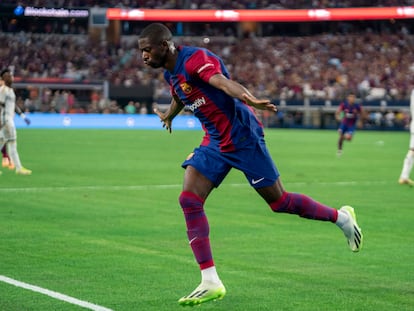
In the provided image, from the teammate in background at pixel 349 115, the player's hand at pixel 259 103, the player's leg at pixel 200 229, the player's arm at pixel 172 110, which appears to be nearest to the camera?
the player's hand at pixel 259 103

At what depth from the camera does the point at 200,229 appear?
782cm

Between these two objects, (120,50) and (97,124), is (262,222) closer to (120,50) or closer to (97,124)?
(97,124)

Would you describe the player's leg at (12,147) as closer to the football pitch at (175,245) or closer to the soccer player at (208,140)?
the football pitch at (175,245)

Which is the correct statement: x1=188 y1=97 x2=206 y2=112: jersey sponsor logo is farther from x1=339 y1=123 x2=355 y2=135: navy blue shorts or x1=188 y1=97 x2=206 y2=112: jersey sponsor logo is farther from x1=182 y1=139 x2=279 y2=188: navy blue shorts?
x1=339 y1=123 x2=355 y2=135: navy blue shorts

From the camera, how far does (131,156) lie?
2895 cm

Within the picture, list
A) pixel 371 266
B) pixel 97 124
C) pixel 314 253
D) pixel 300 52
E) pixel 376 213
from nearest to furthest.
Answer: pixel 371 266, pixel 314 253, pixel 376 213, pixel 97 124, pixel 300 52

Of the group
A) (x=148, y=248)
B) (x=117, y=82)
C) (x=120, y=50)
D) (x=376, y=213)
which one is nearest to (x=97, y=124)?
(x=117, y=82)

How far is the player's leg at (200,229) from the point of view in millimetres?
7566

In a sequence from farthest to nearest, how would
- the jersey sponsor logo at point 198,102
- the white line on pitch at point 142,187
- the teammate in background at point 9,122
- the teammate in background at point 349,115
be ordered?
the teammate in background at point 349,115 → the teammate in background at point 9,122 → the white line on pitch at point 142,187 → the jersey sponsor logo at point 198,102

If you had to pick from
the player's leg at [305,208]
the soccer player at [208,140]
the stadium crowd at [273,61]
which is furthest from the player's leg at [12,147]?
the stadium crowd at [273,61]

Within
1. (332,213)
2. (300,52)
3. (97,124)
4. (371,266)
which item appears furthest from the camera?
(300,52)

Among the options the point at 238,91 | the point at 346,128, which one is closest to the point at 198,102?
the point at 238,91

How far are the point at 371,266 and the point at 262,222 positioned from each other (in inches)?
153

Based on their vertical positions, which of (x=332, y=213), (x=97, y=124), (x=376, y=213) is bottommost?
(x=97, y=124)
